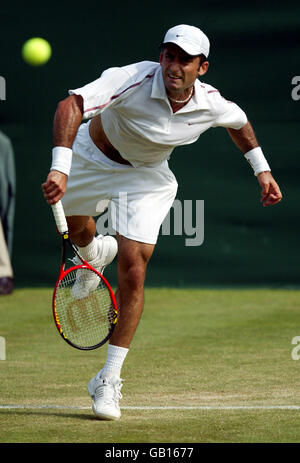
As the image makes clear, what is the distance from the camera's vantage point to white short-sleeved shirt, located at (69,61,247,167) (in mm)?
3584

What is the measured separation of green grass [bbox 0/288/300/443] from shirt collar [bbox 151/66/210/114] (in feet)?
3.88

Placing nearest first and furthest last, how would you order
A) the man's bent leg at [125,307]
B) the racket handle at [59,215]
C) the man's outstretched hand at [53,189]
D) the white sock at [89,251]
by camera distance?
the man's outstretched hand at [53,189] → the racket handle at [59,215] → the man's bent leg at [125,307] → the white sock at [89,251]

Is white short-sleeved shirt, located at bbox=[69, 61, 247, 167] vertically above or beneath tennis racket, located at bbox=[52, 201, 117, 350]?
above

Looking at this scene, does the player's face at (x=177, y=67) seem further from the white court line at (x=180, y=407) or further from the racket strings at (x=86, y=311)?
the white court line at (x=180, y=407)

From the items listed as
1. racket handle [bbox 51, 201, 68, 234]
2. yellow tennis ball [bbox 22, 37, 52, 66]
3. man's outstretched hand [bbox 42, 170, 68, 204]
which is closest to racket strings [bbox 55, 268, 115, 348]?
racket handle [bbox 51, 201, 68, 234]

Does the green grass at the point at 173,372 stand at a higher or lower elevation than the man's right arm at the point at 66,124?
lower

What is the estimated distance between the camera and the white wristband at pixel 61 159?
10.7ft

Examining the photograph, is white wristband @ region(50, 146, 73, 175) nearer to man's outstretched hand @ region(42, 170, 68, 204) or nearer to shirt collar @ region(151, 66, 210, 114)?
man's outstretched hand @ region(42, 170, 68, 204)

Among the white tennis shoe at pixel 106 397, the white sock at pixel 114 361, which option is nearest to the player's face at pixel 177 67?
the white sock at pixel 114 361

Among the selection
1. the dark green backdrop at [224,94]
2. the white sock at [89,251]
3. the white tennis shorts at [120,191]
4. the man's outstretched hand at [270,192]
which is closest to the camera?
the white tennis shorts at [120,191]

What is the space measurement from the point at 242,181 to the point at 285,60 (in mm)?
1011

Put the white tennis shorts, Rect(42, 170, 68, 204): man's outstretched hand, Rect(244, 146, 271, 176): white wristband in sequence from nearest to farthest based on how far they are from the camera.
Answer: Rect(42, 170, 68, 204): man's outstretched hand < the white tennis shorts < Rect(244, 146, 271, 176): white wristband

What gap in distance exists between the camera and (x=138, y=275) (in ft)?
12.1
